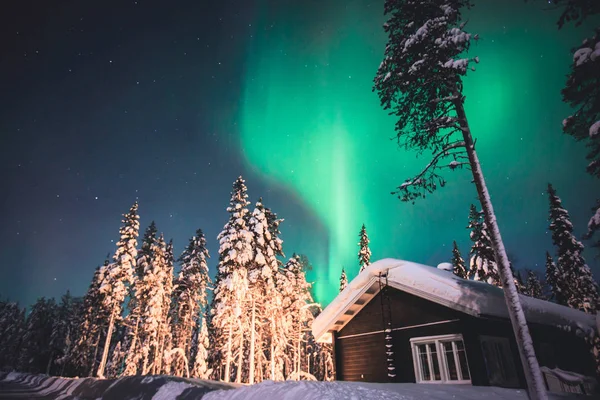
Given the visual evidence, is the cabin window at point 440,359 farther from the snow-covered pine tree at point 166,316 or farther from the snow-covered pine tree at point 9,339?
the snow-covered pine tree at point 9,339

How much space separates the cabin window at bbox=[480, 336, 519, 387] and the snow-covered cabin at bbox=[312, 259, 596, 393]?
0.04 meters

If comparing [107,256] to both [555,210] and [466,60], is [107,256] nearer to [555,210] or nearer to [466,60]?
[466,60]

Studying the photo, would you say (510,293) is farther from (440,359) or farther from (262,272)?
(262,272)

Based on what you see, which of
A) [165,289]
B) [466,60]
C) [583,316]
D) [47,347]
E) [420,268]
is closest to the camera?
[466,60]

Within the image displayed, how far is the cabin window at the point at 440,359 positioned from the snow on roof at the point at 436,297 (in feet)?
5.47

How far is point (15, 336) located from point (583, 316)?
97702 millimetres

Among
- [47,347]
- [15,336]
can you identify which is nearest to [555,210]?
[47,347]

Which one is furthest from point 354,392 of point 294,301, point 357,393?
point 294,301

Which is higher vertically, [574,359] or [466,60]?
[466,60]

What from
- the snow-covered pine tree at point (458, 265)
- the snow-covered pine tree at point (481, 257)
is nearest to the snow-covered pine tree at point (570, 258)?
the snow-covered pine tree at point (481, 257)

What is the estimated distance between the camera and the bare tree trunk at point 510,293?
7.77m

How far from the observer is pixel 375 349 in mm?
14734

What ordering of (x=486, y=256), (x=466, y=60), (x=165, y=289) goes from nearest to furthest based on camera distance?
(x=466, y=60)
(x=486, y=256)
(x=165, y=289)

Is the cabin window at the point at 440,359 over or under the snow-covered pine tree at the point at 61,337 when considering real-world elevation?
under
